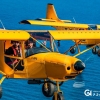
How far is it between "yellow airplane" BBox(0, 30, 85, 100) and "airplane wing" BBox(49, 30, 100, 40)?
12.3 inches

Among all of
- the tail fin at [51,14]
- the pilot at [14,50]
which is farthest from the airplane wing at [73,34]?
the tail fin at [51,14]

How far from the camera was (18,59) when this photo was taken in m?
13.2

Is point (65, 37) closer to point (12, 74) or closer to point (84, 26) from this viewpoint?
point (12, 74)

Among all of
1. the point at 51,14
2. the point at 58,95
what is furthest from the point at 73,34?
the point at 51,14

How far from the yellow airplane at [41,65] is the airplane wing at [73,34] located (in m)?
0.31

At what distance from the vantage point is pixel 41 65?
12.4 meters

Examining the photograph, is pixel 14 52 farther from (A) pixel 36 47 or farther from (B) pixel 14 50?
(A) pixel 36 47

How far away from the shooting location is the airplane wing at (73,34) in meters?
13.3

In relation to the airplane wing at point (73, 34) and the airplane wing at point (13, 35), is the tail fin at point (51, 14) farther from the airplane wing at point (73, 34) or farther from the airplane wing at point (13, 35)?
the airplane wing at point (13, 35)

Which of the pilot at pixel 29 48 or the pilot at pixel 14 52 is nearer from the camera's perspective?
the pilot at pixel 29 48

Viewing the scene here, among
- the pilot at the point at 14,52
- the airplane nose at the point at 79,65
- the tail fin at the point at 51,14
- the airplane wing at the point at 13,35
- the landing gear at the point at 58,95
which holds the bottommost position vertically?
the landing gear at the point at 58,95

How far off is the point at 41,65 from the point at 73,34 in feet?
7.87

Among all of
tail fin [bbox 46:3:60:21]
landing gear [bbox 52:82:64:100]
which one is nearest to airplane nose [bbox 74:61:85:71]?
landing gear [bbox 52:82:64:100]

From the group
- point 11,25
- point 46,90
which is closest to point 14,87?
point 46,90
